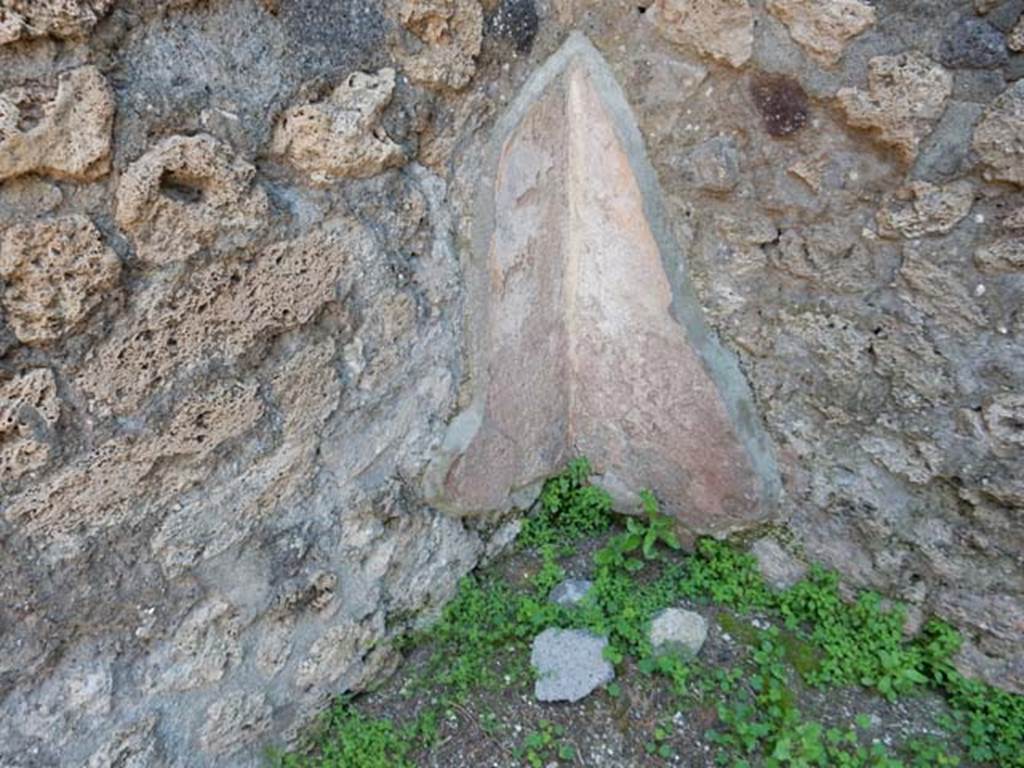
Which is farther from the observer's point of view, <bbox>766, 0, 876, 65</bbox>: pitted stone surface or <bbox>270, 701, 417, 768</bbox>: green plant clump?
<bbox>270, 701, 417, 768</bbox>: green plant clump

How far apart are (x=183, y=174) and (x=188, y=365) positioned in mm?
334

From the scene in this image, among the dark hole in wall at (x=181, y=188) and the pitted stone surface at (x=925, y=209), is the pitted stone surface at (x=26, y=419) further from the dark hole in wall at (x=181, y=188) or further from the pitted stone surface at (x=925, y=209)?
the pitted stone surface at (x=925, y=209)

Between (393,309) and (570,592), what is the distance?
Answer: 927mm

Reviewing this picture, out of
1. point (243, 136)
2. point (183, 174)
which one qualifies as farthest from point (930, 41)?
point (183, 174)

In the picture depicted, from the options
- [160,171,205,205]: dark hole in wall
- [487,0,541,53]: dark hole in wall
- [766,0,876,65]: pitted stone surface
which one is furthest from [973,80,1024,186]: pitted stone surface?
Result: [160,171,205,205]: dark hole in wall

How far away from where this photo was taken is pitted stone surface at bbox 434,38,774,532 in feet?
6.57

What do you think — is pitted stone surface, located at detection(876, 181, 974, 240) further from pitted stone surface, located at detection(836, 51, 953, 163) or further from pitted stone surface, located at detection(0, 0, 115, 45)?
pitted stone surface, located at detection(0, 0, 115, 45)

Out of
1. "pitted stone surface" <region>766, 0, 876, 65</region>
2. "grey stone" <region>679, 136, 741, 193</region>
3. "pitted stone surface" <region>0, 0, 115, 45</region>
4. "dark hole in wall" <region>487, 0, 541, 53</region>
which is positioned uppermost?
"pitted stone surface" <region>0, 0, 115, 45</region>

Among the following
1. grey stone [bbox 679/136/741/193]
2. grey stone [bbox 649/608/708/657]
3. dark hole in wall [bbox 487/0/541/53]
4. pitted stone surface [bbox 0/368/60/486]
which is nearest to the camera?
pitted stone surface [bbox 0/368/60/486]

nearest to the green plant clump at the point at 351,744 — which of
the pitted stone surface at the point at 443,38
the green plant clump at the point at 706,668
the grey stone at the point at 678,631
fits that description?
the green plant clump at the point at 706,668

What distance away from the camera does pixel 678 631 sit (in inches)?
82.7

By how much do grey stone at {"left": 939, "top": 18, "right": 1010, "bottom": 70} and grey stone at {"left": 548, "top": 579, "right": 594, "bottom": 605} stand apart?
1477 millimetres

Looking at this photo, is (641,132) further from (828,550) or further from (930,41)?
(828,550)

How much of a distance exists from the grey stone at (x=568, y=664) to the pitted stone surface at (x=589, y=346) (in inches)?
15.7
